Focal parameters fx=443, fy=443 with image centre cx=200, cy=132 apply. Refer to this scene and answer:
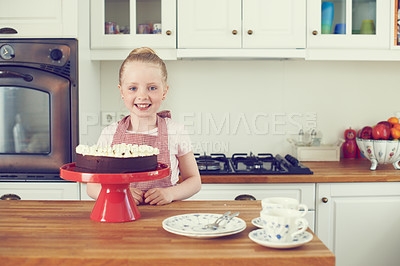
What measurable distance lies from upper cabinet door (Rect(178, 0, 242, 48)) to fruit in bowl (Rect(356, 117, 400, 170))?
92 cm

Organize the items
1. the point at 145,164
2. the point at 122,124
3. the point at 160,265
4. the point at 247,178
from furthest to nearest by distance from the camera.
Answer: the point at 247,178 → the point at 122,124 → the point at 145,164 → the point at 160,265

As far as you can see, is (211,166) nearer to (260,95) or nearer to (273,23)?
(260,95)

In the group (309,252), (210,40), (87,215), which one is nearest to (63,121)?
(210,40)

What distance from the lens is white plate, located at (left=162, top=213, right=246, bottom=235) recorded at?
108 cm

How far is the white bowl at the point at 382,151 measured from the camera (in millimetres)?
2387

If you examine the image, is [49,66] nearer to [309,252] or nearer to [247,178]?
[247,178]

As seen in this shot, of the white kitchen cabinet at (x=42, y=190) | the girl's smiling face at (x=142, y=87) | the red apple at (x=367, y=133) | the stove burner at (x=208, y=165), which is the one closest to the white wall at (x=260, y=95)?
the red apple at (x=367, y=133)

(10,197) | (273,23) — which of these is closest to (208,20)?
(273,23)

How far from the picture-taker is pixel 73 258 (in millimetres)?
931

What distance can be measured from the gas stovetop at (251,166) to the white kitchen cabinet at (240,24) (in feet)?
2.13

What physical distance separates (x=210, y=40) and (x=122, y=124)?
95 centimetres

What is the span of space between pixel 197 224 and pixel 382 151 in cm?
159

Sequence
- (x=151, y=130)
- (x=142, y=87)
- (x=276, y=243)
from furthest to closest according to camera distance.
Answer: (x=151, y=130) < (x=142, y=87) < (x=276, y=243)

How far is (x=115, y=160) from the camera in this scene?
118cm
